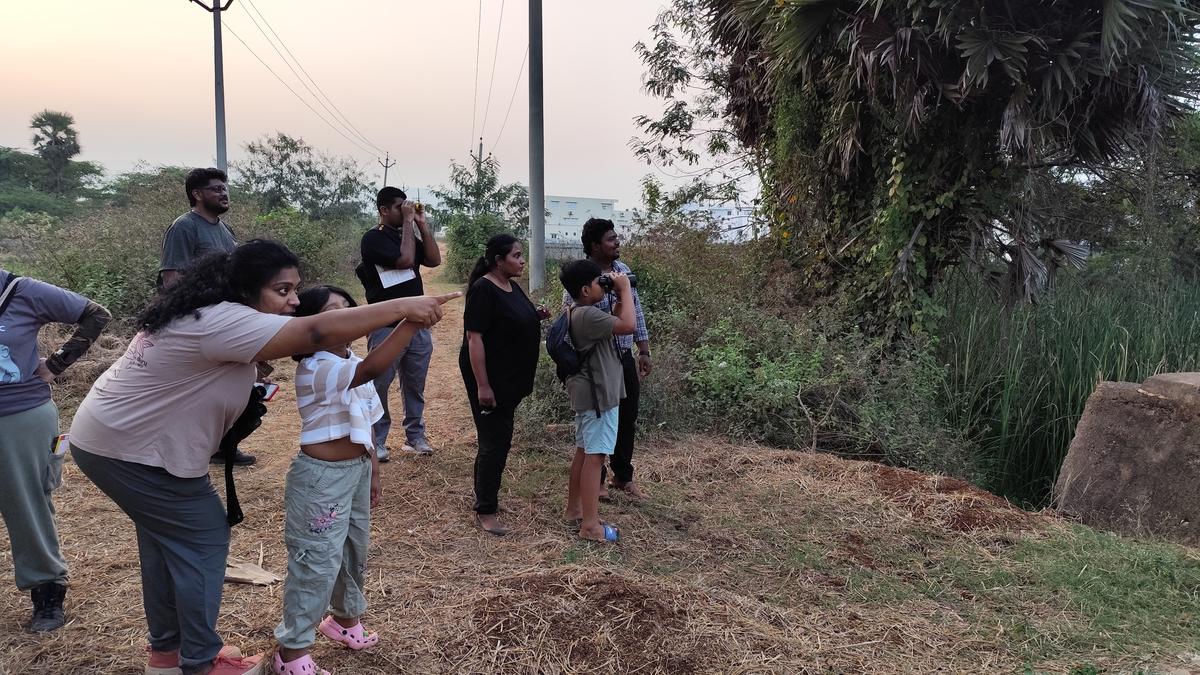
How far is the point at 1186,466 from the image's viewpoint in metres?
4.39

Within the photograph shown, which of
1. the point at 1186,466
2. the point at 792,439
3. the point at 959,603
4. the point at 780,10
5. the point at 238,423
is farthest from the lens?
the point at 780,10

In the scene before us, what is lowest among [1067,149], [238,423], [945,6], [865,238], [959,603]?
[959,603]

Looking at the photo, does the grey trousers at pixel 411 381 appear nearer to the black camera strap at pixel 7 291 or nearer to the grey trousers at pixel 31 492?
the grey trousers at pixel 31 492

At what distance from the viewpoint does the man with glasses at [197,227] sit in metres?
4.16

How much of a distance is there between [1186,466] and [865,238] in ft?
13.0

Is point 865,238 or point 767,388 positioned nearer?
point 767,388

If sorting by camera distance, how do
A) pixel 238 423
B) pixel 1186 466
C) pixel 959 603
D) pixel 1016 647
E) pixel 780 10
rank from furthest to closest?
pixel 780 10, pixel 1186 466, pixel 959 603, pixel 1016 647, pixel 238 423

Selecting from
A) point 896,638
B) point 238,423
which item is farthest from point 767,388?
point 238,423

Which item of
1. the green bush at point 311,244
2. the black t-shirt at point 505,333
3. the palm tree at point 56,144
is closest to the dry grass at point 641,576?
the black t-shirt at point 505,333

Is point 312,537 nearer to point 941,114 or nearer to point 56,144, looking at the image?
point 941,114

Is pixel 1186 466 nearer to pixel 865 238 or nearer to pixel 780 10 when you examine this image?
pixel 865 238

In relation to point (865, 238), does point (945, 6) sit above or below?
above

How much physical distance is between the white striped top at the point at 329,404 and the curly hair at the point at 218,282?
352mm

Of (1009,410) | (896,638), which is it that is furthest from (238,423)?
(1009,410)
